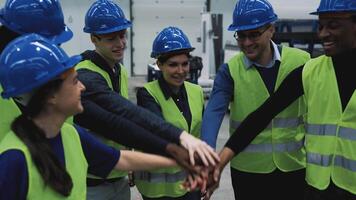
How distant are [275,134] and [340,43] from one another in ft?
2.23

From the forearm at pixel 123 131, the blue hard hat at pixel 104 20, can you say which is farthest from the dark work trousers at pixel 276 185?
the blue hard hat at pixel 104 20

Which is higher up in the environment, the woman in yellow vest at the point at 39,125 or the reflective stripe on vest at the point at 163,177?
the woman in yellow vest at the point at 39,125

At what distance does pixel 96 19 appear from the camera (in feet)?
7.97

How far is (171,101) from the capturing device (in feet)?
8.30

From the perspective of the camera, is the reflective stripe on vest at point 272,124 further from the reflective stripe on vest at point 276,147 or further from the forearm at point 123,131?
the forearm at point 123,131

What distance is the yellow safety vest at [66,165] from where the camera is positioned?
133cm

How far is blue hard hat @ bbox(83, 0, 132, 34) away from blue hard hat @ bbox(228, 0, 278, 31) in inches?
23.5

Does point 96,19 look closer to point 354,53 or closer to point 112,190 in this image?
point 112,190

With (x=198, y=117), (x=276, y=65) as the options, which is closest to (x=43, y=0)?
(x=198, y=117)

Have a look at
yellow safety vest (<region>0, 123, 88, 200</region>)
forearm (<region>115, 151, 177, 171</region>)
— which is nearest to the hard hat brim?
yellow safety vest (<region>0, 123, 88, 200</region>)

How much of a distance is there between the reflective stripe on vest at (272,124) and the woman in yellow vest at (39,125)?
1.18 m

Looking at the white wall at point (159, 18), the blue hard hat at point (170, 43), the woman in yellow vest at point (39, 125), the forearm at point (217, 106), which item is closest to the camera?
the woman in yellow vest at point (39, 125)

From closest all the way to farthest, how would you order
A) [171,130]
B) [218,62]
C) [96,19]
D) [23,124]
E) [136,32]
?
[23,124] → [171,130] → [96,19] → [218,62] → [136,32]

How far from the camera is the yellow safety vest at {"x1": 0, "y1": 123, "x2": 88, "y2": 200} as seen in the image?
133 cm
